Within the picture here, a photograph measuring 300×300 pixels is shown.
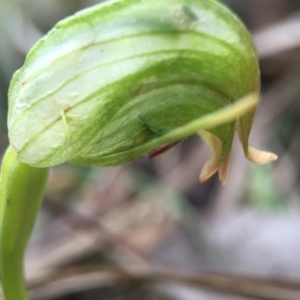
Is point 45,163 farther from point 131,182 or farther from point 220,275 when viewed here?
point 131,182

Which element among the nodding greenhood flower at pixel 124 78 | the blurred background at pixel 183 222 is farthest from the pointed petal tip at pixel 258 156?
the blurred background at pixel 183 222

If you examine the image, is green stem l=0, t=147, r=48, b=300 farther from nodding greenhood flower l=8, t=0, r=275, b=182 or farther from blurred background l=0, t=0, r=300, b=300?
blurred background l=0, t=0, r=300, b=300

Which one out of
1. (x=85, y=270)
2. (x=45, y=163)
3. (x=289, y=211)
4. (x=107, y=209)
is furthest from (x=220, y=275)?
(x=45, y=163)

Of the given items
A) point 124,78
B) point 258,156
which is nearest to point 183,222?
point 258,156

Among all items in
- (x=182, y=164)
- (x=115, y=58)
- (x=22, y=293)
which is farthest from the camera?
(x=182, y=164)

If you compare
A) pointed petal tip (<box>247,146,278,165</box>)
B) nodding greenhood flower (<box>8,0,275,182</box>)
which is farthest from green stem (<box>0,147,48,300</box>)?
pointed petal tip (<box>247,146,278,165</box>)
